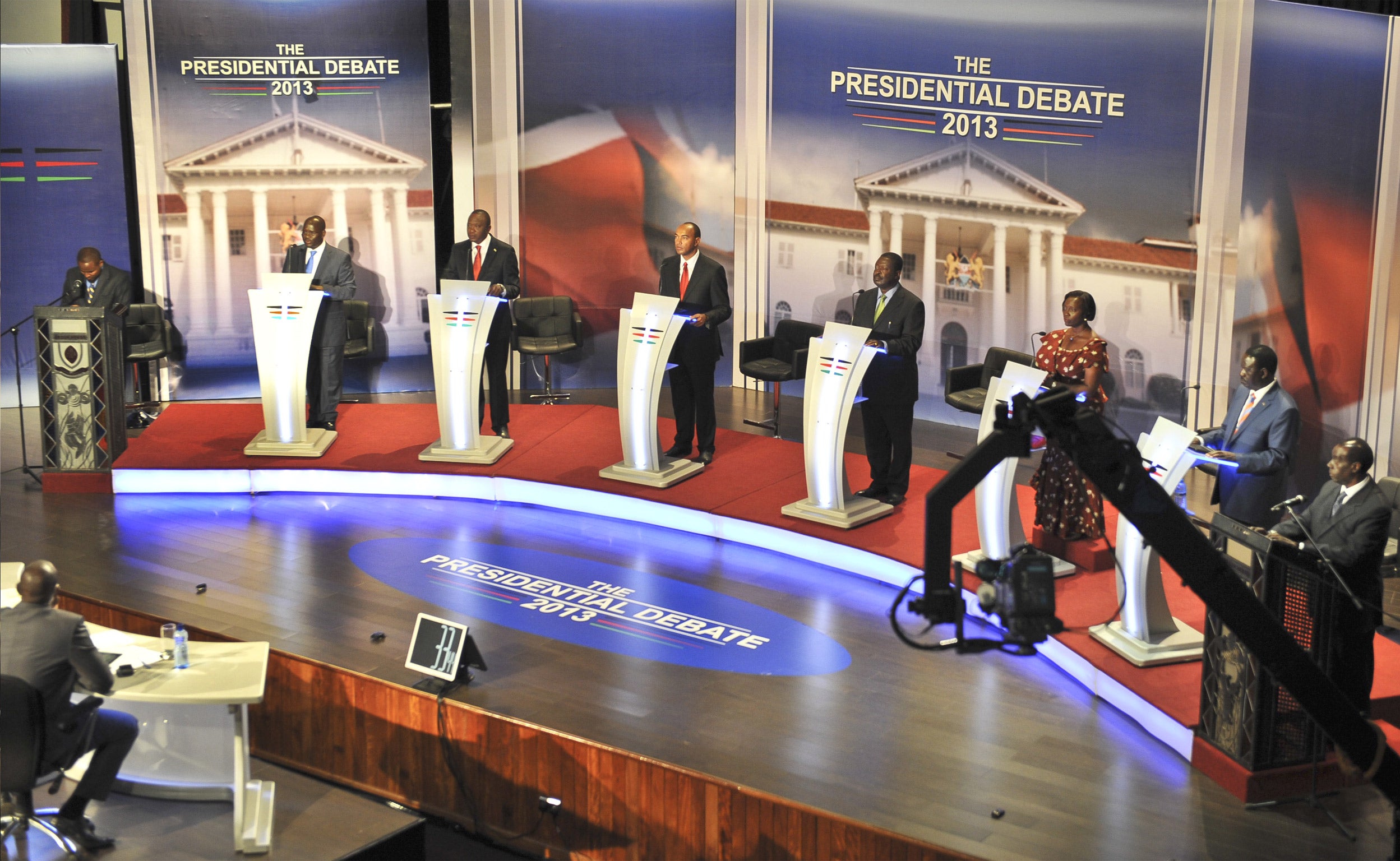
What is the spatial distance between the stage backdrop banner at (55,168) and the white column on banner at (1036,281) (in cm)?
714

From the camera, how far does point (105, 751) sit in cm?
472

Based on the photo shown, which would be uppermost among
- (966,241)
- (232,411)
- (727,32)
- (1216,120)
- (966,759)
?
(727,32)

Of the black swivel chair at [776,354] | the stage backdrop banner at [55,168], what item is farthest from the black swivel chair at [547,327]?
the stage backdrop banner at [55,168]

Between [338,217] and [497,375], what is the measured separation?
287 cm

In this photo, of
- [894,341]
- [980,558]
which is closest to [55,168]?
[894,341]

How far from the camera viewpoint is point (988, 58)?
927cm

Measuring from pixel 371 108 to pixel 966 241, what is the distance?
494 cm

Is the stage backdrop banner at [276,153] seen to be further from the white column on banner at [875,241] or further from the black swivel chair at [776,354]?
the white column on banner at [875,241]

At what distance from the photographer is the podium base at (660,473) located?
25.9 ft

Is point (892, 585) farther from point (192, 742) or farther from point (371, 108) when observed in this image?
point (371, 108)

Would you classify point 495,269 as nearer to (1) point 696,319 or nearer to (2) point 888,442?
(1) point 696,319

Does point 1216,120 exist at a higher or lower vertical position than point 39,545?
higher

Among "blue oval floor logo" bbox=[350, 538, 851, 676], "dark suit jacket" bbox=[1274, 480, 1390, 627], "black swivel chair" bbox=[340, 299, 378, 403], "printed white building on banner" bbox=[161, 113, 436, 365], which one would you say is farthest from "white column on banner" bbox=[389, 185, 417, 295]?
"dark suit jacket" bbox=[1274, 480, 1390, 627]

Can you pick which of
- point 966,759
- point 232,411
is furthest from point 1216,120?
point 232,411
